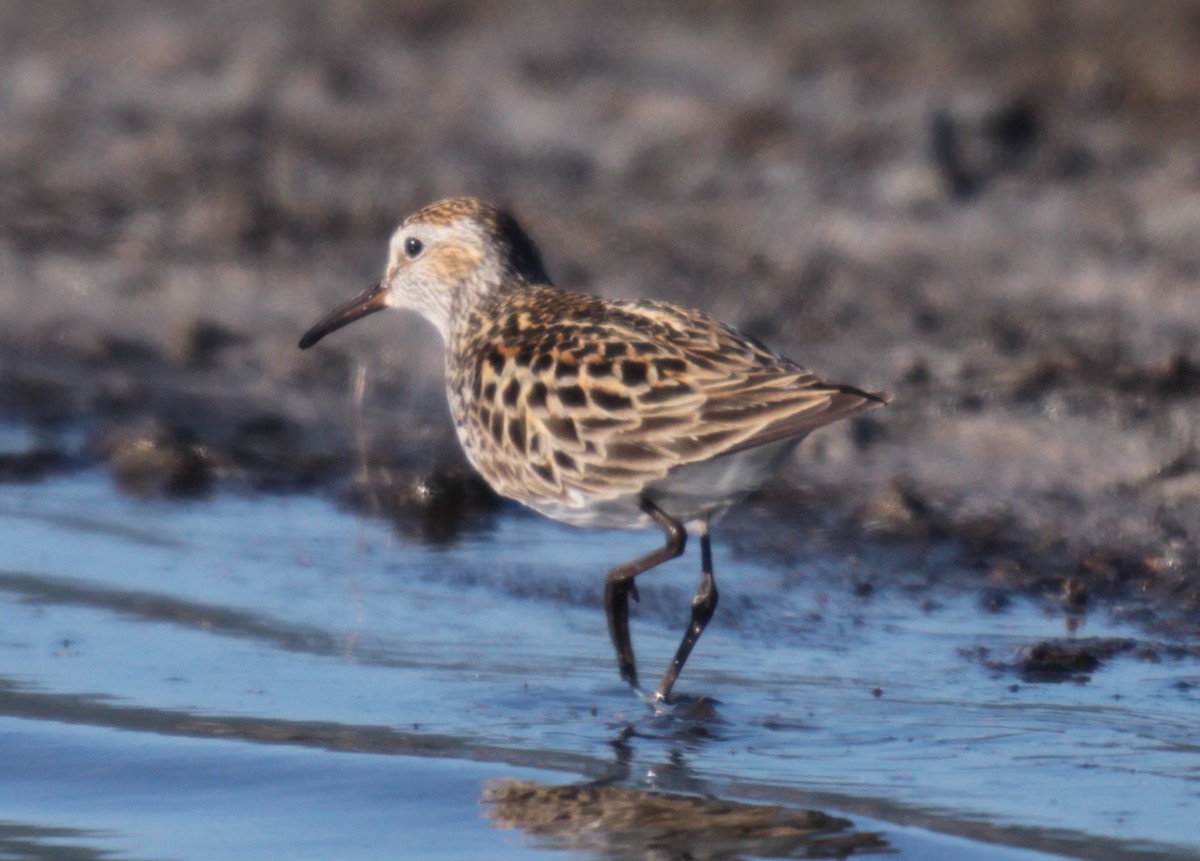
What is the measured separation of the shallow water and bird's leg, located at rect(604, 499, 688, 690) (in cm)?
13

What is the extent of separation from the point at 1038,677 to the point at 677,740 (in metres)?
1.15

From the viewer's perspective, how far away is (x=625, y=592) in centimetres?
620

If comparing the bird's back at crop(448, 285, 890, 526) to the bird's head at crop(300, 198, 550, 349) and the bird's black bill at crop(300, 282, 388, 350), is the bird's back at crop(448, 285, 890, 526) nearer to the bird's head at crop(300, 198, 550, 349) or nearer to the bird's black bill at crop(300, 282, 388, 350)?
the bird's head at crop(300, 198, 550, 349)

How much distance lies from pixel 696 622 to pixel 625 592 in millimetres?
226

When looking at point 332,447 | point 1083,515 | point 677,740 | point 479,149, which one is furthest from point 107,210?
point 677,740

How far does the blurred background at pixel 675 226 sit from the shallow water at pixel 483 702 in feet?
1.98

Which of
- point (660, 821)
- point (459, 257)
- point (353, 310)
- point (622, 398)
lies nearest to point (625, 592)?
point (622, 398)

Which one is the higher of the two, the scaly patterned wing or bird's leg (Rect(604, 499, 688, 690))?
the scaly patterned wing

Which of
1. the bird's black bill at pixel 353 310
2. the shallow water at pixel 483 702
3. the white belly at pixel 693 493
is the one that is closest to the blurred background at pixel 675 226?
the shallow water at pixel 483 702

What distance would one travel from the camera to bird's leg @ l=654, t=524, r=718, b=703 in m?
6.00

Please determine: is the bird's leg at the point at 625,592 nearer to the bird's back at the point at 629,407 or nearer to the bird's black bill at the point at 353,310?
the bird's back at the point at 629,407

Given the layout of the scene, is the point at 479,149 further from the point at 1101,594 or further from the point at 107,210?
the point at 1101,594

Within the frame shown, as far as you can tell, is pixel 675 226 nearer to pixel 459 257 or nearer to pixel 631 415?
pixel 459 257

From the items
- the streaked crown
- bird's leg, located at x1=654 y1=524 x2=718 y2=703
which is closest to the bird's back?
bird's leg, located at x1=654 y1=524 x2=718 y2=703
